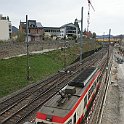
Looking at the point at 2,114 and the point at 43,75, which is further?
the point at 43,75

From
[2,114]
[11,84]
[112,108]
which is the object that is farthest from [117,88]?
[2,114]

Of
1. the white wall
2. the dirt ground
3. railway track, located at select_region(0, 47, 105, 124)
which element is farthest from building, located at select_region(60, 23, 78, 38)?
the dirt ground

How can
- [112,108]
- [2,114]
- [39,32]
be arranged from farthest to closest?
1. [39,32]
2. [112,108]
3. [2,114]

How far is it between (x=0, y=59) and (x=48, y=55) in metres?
19.5

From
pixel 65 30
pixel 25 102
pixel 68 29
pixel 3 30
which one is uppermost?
pixel 68 29

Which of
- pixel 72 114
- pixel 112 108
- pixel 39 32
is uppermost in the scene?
pixel 39 32

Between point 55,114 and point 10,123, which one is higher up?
point 55,114

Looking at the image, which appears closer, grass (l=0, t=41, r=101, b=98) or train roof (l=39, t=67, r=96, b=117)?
train roof (l=39, t=67, r=96, b=117)

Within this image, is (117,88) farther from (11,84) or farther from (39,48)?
(39,48)

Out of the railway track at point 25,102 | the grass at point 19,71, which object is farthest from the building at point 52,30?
the railway track at point 25,102

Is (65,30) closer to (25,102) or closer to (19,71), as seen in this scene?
(19,71)

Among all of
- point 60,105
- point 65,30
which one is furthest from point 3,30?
point 60,105

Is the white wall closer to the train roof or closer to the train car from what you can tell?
the train car

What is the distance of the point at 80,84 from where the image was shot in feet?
67.1
